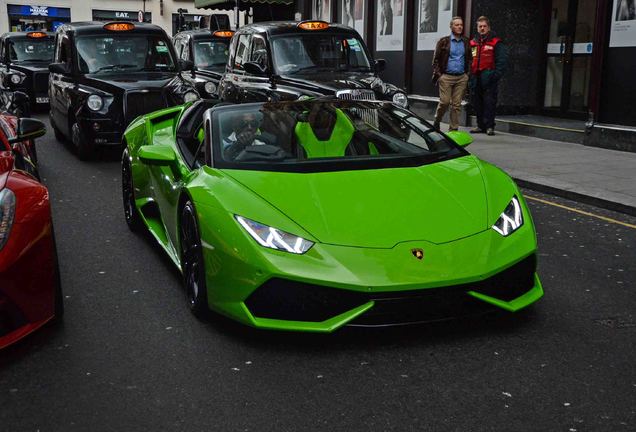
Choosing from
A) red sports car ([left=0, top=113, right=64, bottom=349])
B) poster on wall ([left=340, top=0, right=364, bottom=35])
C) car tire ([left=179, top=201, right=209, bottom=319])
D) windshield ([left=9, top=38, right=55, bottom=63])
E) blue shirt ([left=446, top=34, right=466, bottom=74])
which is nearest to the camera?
red sports car ([left=0, top=113, right=64, bottom=349])

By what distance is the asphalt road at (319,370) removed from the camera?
356 cm

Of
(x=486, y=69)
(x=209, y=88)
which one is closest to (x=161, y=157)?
(x=486, y=69)

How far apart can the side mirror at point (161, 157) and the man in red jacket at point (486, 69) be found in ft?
32.7

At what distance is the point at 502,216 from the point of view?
467 centimetres

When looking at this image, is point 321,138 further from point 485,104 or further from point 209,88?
point 209,88

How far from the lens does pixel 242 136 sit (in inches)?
211

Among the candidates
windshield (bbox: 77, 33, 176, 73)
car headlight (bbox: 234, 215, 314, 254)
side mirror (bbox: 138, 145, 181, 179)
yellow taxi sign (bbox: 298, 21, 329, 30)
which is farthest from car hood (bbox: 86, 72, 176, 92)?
car headlight (bbox: 234, 215, 314, 254)

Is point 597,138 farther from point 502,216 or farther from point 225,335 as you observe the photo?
point 225,335

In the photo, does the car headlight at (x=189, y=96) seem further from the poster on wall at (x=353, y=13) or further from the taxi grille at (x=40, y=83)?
the poster on wall at (x=353, y=13)

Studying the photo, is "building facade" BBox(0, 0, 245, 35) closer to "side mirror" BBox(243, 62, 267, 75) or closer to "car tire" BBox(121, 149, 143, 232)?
"side mirror" BBox(243, 62, 267, 75)

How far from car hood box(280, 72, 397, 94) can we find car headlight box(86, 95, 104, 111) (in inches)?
101

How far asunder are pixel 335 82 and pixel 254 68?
4.60 feet

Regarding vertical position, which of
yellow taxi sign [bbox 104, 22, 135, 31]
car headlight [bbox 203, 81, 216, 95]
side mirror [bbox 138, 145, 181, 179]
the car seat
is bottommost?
car headlight [bbox 203, 81, 216, 95]

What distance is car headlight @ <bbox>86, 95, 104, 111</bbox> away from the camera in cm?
1177
